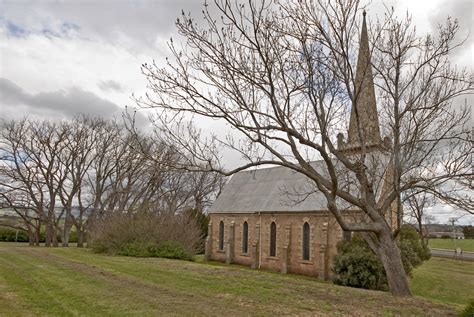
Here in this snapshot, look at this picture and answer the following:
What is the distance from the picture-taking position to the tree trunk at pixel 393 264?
37.9 ft

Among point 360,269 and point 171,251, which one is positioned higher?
point 171,251

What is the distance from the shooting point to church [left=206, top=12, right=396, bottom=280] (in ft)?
90.2

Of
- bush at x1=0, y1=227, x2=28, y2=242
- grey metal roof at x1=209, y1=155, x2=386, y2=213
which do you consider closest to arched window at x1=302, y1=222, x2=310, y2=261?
grey metal roof at x1=209, y1=155, x2=386, y2=213

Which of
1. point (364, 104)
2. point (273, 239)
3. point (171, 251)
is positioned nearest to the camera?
point (364, 104)

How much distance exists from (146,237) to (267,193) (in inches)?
492

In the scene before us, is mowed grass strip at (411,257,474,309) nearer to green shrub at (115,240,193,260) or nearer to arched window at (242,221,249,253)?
arched window at (242,221,249,253)

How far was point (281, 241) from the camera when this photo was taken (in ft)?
101

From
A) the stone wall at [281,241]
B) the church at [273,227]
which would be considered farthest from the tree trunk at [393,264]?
the stone wall at [281,241]

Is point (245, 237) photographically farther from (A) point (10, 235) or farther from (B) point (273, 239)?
(A) point (10, 235)

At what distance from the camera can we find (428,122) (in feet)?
40.4

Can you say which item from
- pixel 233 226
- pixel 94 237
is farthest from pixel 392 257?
pixel 233 226

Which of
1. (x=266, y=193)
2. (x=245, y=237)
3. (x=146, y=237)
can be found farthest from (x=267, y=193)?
(x=146, y=237)

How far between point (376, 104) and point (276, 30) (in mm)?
5677

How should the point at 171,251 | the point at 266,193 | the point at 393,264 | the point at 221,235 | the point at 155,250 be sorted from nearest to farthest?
the point at 393,264, the point at 155,250, the point at 171,251, the point at 266,193, the point at 221,235
